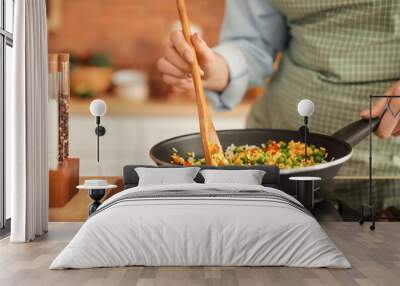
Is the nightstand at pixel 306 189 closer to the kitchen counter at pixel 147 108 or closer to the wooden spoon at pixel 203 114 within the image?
the wooden spoon at pixel 203 114

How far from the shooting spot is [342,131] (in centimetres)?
608

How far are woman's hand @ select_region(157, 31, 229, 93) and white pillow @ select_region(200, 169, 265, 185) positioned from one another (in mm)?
1120

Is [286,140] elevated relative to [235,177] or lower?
elevated

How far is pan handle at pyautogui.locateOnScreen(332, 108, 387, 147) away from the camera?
600 centimetres

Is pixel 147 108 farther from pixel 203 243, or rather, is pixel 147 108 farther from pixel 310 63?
pixel 203 243

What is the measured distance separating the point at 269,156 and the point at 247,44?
1195 millimetres

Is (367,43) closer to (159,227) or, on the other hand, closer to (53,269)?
(159,227)

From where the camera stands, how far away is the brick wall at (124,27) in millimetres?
6615

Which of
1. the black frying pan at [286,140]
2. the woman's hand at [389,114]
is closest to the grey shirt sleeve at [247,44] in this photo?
the black frying pan at [286,140]

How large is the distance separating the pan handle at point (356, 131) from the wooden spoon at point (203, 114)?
3.44 ft

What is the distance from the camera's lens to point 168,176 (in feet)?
18.2

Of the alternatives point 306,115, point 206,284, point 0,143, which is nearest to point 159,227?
point 206,284

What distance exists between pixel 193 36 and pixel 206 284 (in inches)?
128

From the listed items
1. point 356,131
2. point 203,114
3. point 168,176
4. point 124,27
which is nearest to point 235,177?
point 168,176
